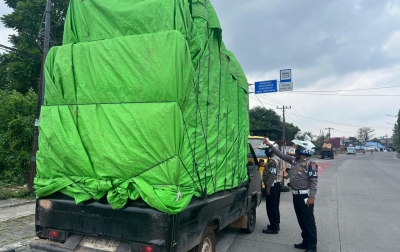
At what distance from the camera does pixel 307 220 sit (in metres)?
5.45

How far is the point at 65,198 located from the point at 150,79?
5.47 ft

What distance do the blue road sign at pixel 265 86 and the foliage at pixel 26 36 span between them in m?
11.7

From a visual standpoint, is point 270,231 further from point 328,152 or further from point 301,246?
point 328,152

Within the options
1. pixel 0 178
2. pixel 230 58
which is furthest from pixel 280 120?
pixel 230 58

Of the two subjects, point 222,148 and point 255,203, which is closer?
point 222,148

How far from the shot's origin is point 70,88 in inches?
149

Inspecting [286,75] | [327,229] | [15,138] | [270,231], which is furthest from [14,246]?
[286,75]

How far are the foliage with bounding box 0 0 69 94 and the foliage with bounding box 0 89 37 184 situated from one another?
6.97m

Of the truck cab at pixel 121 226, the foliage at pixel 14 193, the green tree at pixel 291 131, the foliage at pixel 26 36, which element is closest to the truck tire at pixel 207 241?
the truck cab at pixel 121 226

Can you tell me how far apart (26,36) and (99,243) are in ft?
63.9

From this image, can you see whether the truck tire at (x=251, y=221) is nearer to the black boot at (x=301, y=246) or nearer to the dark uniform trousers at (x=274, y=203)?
the dark uniform trousers at (x=274, y=203)

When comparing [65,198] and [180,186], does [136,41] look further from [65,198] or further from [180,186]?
[65,198]

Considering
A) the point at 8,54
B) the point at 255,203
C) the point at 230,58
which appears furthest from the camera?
the point at 8,54

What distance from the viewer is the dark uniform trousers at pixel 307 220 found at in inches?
211
